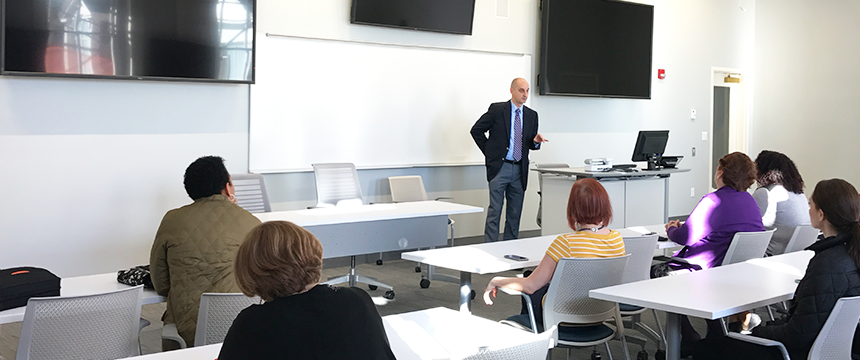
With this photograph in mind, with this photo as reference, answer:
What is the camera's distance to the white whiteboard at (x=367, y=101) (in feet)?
20.9

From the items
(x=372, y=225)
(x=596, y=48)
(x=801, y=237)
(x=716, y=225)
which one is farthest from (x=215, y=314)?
(x=596, y=48)

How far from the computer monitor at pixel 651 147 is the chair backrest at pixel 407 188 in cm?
224

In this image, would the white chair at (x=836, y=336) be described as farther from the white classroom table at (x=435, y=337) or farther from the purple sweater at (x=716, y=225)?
the purple sweater at (x=716, y=225)

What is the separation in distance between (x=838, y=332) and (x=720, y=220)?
1.50 metres

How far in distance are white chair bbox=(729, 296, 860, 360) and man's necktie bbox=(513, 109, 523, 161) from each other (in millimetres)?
4284

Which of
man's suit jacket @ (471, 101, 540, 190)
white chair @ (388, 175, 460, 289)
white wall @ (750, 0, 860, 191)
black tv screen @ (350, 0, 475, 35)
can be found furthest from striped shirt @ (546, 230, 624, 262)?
white wall @ (750, 0, 860, 191)

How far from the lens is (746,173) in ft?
13.7

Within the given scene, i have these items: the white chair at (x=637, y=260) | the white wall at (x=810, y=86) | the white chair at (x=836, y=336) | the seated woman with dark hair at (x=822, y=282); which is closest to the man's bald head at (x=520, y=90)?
the white chair at (x=637, y=260)

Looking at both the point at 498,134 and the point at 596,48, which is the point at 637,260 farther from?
the point at 596,48

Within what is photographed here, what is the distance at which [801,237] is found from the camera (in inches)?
186

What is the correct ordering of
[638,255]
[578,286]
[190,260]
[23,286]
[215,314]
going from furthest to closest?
[638,255]
[578,286]
[190,260]
[23,286]
[215,314]

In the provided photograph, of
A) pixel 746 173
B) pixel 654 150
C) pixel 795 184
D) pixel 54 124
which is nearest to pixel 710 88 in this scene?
pixel 654 150

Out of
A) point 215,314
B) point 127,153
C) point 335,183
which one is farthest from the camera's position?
point 335,183

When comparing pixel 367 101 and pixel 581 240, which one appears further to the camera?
pixel 367 101
